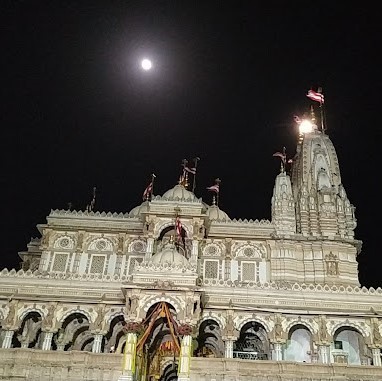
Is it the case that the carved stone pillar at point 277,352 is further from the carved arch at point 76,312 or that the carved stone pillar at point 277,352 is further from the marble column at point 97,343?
the carved arch at point 76,312

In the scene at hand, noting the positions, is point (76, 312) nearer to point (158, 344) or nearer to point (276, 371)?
point (158, 344)

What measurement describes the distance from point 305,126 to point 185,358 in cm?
3101

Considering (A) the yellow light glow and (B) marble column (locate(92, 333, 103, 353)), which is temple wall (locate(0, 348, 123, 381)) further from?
(A) the yellow light glow

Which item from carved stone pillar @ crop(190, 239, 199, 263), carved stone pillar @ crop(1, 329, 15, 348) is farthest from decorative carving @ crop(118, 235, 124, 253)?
carved stone pillar @ crop(1, 329, 15, 348)

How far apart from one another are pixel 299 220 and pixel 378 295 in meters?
12.0

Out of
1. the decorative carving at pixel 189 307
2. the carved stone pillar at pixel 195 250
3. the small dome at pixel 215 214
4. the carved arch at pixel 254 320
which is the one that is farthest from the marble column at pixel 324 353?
the small dome at pixel 215 214

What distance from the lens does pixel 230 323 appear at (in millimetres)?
27828

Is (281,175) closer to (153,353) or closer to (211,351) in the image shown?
(211,351)

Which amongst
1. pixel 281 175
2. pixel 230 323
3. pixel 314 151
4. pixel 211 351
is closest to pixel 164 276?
pixel 230 323

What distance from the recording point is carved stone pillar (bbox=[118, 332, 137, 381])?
2394 cm

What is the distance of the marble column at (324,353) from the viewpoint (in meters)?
26.7

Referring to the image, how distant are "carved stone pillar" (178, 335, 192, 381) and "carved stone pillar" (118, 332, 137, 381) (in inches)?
95.5

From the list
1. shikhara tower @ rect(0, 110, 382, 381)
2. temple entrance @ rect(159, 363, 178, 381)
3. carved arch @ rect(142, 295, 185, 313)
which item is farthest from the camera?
temple entrance @ rect(159, 363, 178, 381)

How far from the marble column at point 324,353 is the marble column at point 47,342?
15.4 m
